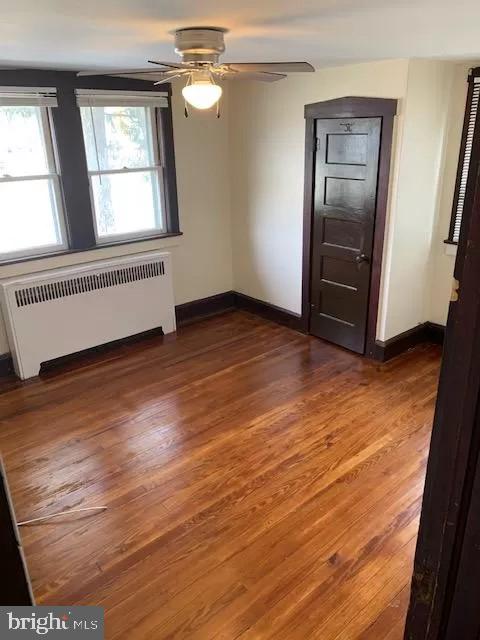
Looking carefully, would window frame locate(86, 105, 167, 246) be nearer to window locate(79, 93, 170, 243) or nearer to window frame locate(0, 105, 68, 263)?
window locate(79, 93, 170, 243)

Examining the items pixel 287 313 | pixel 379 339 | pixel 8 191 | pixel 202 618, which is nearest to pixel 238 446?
pixel 202 618

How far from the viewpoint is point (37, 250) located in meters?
4.09

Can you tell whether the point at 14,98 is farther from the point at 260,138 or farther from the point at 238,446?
the point at 238,446

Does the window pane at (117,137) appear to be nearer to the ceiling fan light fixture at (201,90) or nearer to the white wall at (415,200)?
the ceiling fan light fixture at (201,90)

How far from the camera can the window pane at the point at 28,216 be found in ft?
12.8

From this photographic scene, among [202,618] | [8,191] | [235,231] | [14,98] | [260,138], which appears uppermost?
[14,98]

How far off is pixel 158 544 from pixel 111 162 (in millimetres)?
3198

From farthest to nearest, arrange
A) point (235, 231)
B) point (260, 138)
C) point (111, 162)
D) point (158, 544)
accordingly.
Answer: point (235, 231)
point (260, 138)
point (111, 162)
point (158, 544)

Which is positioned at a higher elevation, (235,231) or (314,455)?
(235,231)

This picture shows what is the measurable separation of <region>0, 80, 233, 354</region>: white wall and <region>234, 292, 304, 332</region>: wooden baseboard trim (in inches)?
9.6

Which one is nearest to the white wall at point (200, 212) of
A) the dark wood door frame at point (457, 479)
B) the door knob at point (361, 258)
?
the door knob at point (361, 258)


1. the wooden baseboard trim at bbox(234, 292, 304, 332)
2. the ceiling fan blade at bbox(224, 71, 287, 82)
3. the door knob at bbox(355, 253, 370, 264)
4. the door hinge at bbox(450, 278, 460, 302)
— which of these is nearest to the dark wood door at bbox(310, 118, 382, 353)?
the door knob at bbox(355, 253, 370, 264)

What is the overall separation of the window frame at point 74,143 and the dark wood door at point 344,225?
1428 millimetres

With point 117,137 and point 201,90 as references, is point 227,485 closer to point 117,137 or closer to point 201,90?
point 201,90
